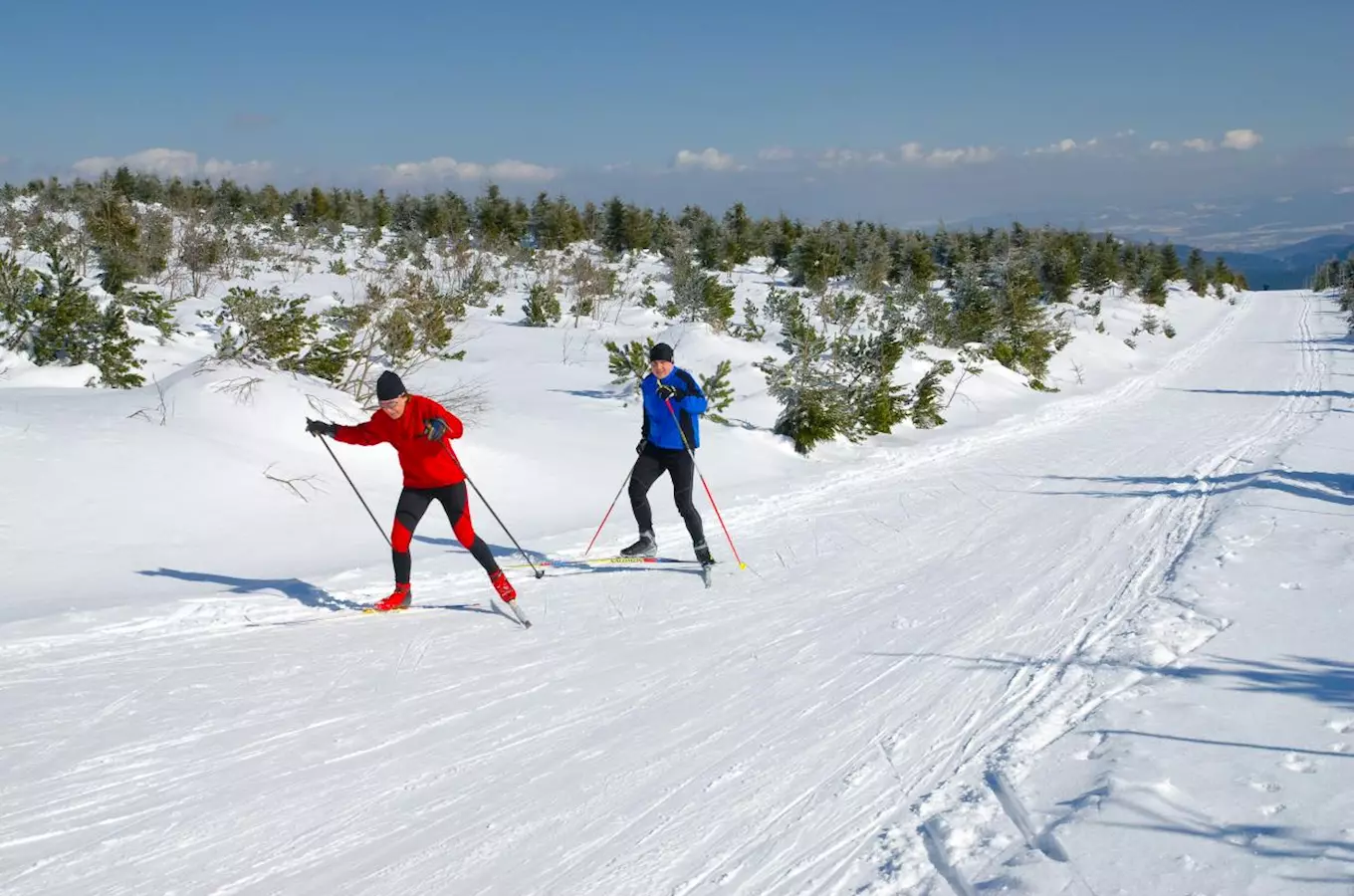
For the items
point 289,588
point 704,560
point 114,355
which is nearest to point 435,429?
point 289,588

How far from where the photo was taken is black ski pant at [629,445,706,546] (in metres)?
7.97

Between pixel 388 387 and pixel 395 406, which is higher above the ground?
pixel 388 387

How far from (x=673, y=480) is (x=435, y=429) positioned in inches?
92.0

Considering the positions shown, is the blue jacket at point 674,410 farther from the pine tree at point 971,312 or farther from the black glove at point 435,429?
the pine tree at point 971,312

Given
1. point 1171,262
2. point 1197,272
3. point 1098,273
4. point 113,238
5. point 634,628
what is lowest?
point 634,628

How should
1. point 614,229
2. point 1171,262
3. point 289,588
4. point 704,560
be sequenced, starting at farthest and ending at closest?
point 1171,262, point 614,229, point 704,560, point 289,588

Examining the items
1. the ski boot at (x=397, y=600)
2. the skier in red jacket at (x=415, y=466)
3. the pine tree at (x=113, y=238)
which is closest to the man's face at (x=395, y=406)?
the skier in red jacket at (x=415, y=466)

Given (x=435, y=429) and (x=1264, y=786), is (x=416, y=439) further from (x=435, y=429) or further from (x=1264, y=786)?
(x=1264, y=786)

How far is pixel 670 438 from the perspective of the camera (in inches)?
319

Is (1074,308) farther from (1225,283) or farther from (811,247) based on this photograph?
(1225,283)

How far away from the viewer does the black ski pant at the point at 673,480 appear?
7966 mm

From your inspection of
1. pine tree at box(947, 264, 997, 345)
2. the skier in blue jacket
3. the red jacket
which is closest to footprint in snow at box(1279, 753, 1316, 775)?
the skier in blue jacket

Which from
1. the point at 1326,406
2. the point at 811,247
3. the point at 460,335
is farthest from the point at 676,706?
the point at 811,247

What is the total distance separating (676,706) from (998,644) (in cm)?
223
